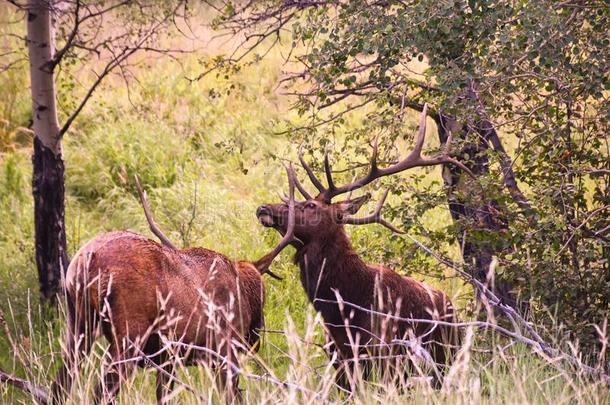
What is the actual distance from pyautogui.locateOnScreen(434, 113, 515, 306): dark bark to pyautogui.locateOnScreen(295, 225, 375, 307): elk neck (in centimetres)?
68

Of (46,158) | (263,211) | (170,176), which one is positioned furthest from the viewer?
(170,176)

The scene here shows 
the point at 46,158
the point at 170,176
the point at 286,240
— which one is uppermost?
the point at 46,158

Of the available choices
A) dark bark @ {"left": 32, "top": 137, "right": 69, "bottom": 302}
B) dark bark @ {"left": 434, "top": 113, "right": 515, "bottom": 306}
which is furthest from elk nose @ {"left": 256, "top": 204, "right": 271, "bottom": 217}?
dark bark @ {"left": 32, "top": 137, "right": 69, "bottom": 302}

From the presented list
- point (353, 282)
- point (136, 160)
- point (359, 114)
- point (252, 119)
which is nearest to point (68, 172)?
point (136, 160)

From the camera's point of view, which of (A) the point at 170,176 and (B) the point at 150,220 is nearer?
(B) the point at 150,220

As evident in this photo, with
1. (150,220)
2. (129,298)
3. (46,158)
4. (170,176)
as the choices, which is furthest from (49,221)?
(129,298)

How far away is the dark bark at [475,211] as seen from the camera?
6.53m

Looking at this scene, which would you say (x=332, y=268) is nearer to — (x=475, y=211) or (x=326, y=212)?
(x=326, y=212)

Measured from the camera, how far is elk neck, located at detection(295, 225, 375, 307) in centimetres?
688

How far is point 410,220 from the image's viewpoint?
6652 mm

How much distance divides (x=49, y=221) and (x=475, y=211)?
3.55m

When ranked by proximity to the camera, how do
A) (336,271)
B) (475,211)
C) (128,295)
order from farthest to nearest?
(475,211)
(336,271)
(128,295)

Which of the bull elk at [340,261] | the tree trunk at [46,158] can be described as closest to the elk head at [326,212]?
the bull elk at [340,261]

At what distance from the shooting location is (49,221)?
28.7 feet
